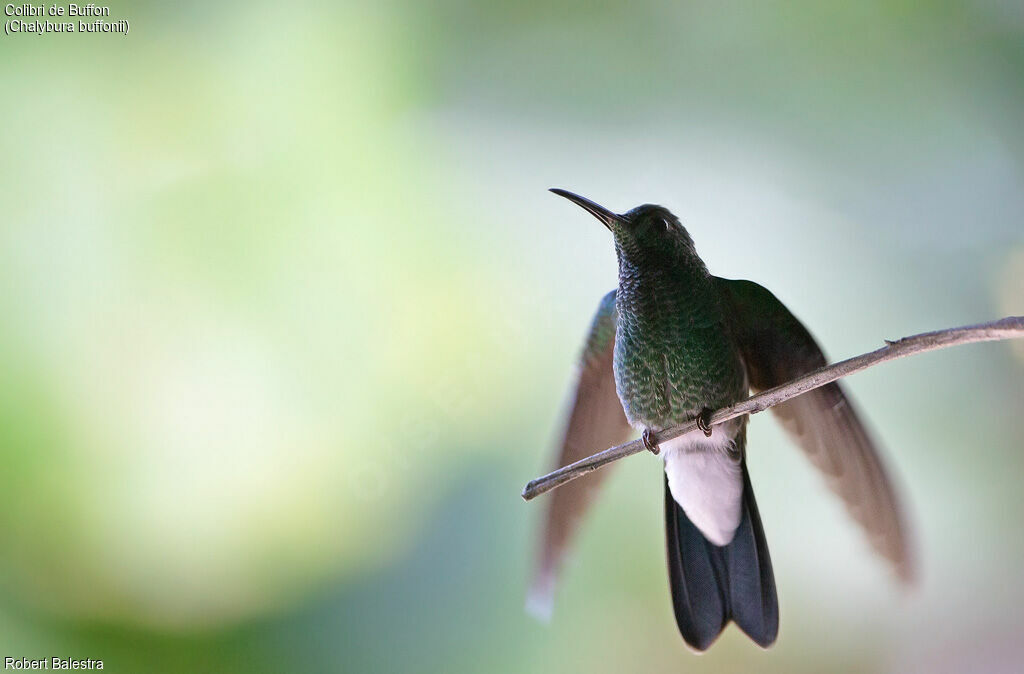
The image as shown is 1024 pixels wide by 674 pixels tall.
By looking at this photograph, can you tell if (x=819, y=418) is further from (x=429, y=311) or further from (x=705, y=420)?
(x=429, y=311)

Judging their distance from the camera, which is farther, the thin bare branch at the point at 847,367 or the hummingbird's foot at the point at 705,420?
the hummingbird's foot at the point at 705,420

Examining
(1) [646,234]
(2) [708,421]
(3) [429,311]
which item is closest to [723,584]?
(2) [708,421]

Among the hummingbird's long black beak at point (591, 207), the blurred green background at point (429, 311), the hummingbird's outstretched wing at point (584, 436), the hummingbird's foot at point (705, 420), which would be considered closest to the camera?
the hummingbird's long black beak at point (591, 207)

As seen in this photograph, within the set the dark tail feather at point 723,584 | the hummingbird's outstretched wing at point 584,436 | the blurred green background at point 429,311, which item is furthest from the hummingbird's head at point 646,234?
the blurred green background at point 429,311

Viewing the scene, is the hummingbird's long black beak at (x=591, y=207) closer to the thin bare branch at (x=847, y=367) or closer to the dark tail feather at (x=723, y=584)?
the thin bare branch at (x=847, y=367)

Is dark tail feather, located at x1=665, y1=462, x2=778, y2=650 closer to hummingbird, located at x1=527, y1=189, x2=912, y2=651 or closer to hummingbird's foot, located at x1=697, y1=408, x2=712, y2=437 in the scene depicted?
hummingbird, located at x1=527, y1=189, x2=912, y2=651

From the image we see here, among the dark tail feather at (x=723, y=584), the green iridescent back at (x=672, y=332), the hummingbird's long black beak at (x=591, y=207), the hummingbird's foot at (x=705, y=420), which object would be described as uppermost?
the hummingbird's long black beak at (x=591, y=207)

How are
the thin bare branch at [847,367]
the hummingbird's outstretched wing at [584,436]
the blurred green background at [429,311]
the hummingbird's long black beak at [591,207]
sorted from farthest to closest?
1. the blurred green background at [429,311]
2. the hummingbird's outstretched wing at [584,436]
3. the hummingbird's long black beak at [591,207]
4. the thin bare branch at [847,367]

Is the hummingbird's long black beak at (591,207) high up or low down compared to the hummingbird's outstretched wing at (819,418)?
up

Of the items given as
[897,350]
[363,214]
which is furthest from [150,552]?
[897,350]
